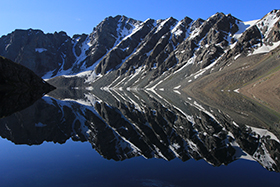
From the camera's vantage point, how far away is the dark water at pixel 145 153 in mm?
10523

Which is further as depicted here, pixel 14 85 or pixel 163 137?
pixel 14 85

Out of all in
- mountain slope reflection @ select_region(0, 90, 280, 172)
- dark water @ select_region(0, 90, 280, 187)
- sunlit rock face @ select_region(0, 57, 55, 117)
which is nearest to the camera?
dark water @ select_region(0, 90, 280, 187)

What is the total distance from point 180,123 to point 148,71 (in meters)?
127

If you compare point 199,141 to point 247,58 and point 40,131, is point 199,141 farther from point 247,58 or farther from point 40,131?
point 247,58

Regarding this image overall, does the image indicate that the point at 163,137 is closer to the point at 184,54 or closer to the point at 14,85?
the point at 14,85

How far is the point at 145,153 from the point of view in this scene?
48.6 ft

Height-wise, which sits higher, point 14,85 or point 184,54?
point 184,54

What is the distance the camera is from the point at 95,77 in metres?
184

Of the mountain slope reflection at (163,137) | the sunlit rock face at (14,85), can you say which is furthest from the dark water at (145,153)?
the sunlit rock face at (14,85)

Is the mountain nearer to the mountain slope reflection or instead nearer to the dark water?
the mountain slope reflection

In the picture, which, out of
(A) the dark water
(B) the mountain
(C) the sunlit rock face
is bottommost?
(A) the dark water

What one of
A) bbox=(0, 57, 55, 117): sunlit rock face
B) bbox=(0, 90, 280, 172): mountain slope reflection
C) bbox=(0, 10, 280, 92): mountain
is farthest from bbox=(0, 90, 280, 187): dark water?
bbox=(0, 10, 280, 92): mountain

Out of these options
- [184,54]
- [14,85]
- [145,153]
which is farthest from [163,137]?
[184,54]

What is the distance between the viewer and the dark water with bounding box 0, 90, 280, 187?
34.5 feet
